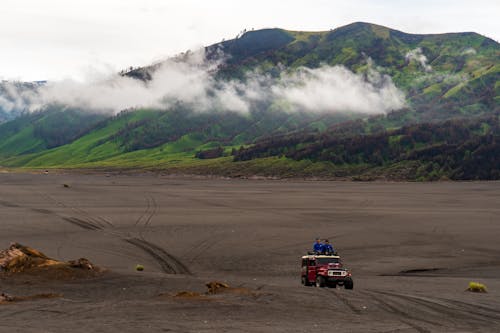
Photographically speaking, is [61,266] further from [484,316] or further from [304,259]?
[484,316]

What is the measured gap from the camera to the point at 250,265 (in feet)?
143

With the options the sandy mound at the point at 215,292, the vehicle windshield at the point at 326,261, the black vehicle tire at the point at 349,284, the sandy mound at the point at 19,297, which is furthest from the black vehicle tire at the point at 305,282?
the sandy mound at the point at 19,297

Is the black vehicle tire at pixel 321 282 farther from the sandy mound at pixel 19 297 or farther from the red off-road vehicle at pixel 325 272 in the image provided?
the sandy mound at pixel 19 297

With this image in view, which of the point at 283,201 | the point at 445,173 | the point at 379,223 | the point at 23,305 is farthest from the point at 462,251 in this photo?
the point at 445,173

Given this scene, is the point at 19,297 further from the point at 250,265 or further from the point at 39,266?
the point at 250,265

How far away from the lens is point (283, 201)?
333 ft

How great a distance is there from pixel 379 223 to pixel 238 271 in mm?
32509

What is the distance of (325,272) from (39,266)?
59.3ft

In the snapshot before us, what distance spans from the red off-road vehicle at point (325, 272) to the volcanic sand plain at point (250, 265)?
0.85 meters

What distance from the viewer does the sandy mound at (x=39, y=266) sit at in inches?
1348


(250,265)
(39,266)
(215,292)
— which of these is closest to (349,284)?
(215,292)

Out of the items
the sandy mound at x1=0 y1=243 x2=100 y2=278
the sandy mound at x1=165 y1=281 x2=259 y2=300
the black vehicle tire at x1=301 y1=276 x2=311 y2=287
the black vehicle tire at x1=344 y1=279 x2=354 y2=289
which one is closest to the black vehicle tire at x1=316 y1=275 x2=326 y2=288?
the black vehicle tire at x1=301 y1=276 x2=311 y2=287

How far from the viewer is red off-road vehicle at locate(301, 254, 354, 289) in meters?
32.5

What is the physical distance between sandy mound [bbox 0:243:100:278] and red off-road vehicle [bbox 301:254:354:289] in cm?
1328
